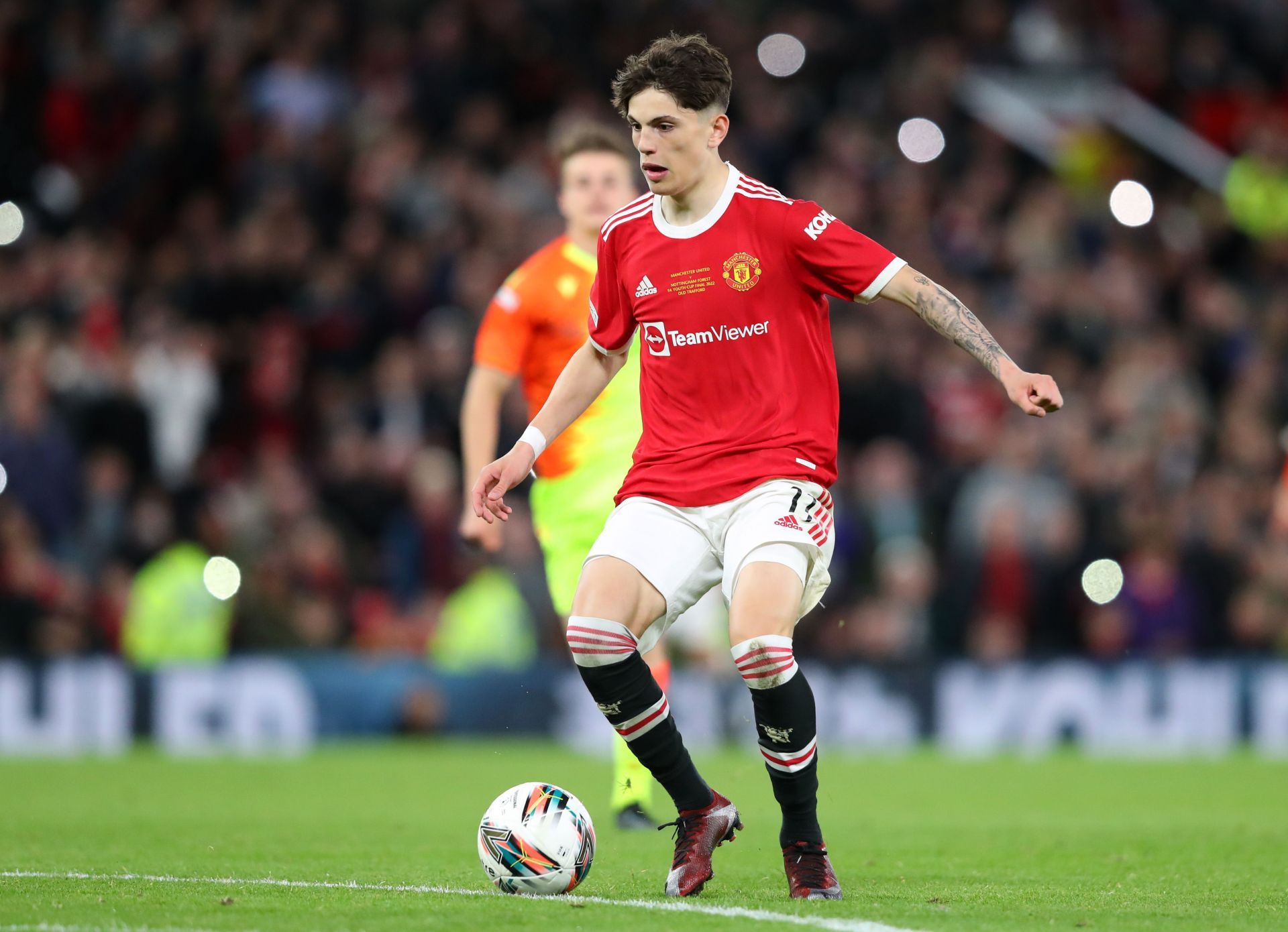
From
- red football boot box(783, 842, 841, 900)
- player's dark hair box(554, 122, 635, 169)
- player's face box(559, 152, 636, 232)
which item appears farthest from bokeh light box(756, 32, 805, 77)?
red football boot box(783, 842, 841, 900)

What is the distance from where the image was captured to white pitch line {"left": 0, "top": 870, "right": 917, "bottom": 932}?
482 cm

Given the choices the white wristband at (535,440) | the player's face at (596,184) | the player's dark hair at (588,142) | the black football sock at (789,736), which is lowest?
the black football sock at (789,736)

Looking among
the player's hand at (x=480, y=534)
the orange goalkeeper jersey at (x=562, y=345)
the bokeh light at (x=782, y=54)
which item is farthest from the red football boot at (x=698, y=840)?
the bokeh light at (x=782, y=54)

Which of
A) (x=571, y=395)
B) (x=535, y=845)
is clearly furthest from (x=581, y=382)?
(x=535, y=845)

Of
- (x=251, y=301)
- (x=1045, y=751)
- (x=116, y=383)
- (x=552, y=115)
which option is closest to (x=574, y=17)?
(x=552, y=115)

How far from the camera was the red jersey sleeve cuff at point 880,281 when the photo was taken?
223 inches

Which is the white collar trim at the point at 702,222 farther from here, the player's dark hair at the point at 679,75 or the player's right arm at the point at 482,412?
the player's right arm at the point at 482,412

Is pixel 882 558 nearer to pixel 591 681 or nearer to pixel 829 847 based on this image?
pixel 829 847

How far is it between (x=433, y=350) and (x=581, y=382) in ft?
30.8

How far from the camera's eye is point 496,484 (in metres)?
5.94

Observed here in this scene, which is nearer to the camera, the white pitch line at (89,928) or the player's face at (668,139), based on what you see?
the white pitch line at (89,928)

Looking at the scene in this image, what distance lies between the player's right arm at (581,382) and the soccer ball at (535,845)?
898 millimetres

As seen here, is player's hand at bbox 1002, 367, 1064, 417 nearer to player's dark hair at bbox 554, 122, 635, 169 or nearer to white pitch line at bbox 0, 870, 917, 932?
white pitch line at bbox 0, 870, 917, 932

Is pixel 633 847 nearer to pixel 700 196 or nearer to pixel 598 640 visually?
pixel 598 640
